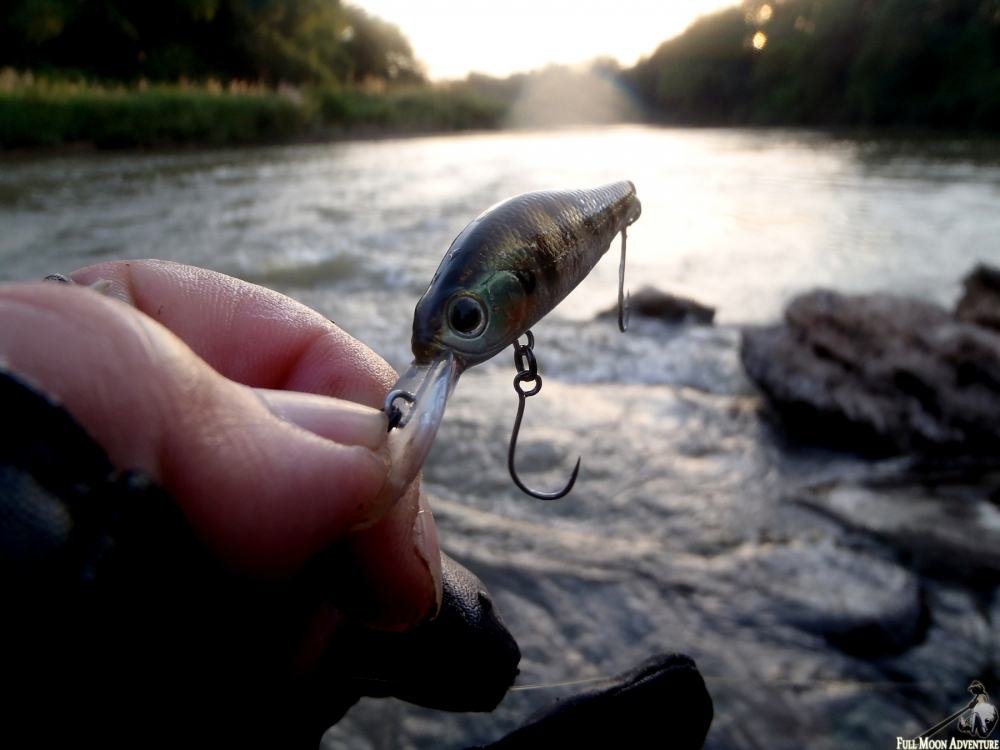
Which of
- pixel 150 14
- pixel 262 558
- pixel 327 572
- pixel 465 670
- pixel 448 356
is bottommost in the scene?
pixel 465 670

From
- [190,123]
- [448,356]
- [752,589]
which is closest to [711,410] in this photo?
[752,589]

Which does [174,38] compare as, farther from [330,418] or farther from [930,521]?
[330,418]

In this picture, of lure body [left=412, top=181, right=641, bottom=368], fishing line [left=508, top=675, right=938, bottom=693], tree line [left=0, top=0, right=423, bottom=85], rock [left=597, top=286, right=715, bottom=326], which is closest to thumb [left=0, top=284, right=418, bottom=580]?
lure body [left=412, top=181, right=641, bottom=368]

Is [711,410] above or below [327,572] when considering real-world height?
below

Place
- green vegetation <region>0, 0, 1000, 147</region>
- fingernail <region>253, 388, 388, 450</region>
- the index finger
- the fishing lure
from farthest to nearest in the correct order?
green vegetation <region>0, 0, 1000, 147</region>, the index finger, the fishing lure, fingernail <region>253, 388, 388, 450</region>

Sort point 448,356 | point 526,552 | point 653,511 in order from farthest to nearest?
point 653,511
point 526,552
point 448,356

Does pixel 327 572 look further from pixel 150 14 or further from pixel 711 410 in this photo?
pixel 150 14

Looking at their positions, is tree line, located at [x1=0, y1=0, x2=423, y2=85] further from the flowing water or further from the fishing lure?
the fishing lure
